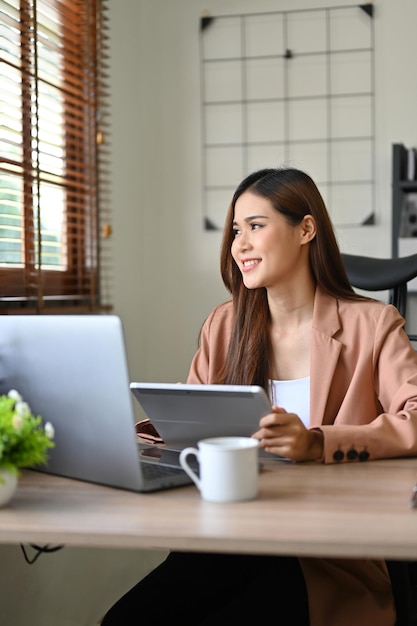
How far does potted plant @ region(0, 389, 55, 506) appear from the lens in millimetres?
1155

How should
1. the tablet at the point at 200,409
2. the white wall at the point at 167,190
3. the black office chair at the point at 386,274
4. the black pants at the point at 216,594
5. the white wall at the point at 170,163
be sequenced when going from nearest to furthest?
the tablet at the point at 200,409
the black pants at the point at 216,594
the black office chair at the point at 386,274
the white wall at the point at 170,163
the white wall at the point at 167,190

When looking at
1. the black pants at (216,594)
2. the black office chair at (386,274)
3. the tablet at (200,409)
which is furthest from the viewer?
the black office chair at (386,274)

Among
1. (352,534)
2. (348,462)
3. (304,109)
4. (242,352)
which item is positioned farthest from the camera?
(304,109)

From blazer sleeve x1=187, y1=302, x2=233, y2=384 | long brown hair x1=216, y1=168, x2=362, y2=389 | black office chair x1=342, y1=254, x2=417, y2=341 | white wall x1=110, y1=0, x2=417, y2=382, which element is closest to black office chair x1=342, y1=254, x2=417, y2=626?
black office chair x1=342, y1=254, x2=417, y2=341

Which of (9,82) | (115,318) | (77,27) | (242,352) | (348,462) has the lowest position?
(348,462)

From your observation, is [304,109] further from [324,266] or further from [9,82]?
[324,266]

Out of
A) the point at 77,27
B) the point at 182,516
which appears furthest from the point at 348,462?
the point at 77,27

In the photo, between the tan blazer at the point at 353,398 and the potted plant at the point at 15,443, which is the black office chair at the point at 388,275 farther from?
the potted plant at the point at 15,443

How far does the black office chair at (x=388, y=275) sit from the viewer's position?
217 cm

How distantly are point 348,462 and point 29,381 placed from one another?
0.53 m

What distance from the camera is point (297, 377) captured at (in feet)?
6.07

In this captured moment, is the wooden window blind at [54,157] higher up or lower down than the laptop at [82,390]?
higher up

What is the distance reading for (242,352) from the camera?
1.90 meters

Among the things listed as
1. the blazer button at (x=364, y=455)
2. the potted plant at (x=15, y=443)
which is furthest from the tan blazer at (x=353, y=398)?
the potted plant at (x=15, y=443)
